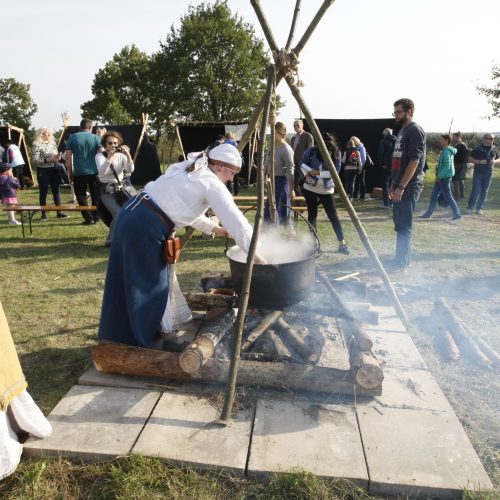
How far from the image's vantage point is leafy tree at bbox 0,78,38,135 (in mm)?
34938

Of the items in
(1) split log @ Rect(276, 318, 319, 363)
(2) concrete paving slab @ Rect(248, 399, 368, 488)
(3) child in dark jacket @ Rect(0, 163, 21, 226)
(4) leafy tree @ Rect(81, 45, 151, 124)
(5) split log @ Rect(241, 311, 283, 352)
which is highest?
(4) leafy tree @ Rect(81, 45, 151, 124)

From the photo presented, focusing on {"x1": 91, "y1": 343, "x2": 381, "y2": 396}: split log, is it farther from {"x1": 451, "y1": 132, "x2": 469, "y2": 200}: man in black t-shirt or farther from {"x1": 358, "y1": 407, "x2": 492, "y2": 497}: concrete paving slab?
{"x1": 451, "y1": 132, "x2": 469, "y2": 200}: man in black t-shirt

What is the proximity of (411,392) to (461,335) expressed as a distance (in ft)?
3.69

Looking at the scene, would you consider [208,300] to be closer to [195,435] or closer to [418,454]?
[195,435]

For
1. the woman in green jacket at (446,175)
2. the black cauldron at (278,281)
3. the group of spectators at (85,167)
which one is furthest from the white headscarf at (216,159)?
the woman in green jacket at (446,175)

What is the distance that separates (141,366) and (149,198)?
1141 millimetres

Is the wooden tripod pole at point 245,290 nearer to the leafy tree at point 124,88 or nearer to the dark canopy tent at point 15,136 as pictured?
the dark canopy tent at point 15,136

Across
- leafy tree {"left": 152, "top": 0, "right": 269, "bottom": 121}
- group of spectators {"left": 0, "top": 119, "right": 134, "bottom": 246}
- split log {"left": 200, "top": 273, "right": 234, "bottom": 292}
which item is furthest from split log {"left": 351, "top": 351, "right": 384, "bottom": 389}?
leafy tree {"left": 152, "top": 0, "right": 269, "bottom": 121}

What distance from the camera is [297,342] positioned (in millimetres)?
3240

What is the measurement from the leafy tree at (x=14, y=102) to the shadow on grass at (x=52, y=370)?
1438 inches

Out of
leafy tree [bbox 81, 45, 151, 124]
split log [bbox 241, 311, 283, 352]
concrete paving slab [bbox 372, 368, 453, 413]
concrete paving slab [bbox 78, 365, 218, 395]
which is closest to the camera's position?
concrete paving slab [bbox 372, 368, 453, 413]

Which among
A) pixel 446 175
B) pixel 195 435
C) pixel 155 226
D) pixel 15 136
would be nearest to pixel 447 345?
pixel 195 435

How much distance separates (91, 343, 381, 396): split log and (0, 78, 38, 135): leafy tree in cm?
3728

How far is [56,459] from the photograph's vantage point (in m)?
2.28
